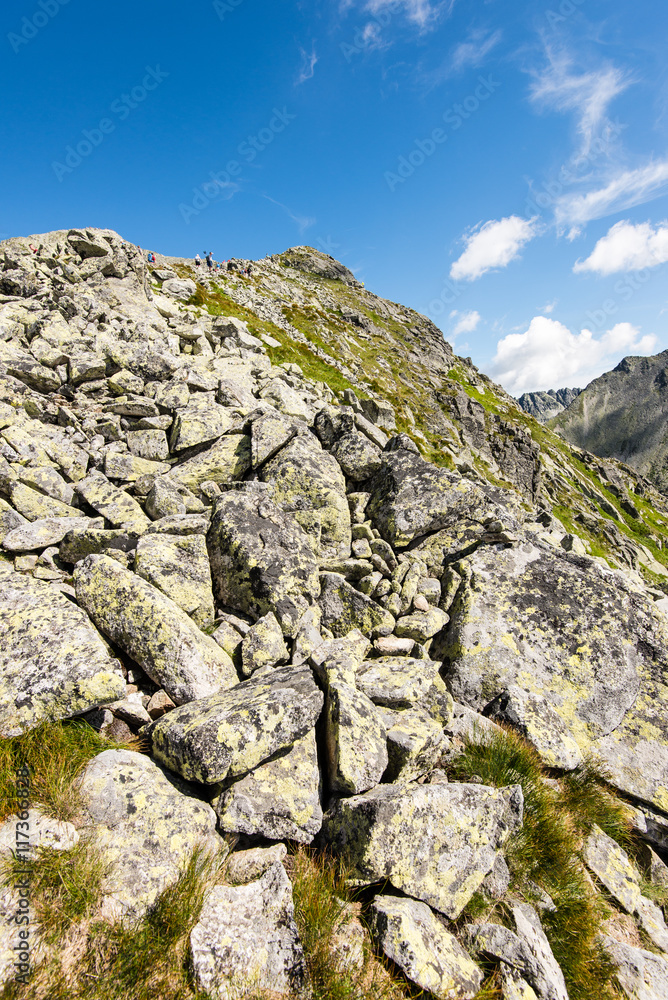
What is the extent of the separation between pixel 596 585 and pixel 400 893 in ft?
25.0

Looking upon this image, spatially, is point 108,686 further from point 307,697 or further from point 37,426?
point 37,426

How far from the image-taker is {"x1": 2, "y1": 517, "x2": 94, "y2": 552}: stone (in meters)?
8.23

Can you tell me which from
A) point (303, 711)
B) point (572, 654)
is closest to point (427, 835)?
point (303, 711)

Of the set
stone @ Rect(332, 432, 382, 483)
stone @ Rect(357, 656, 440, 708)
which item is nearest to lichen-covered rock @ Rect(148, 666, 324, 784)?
stone @ Rect(357, 656, 440, 708)

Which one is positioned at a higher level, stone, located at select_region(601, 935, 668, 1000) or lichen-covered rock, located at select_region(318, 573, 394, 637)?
lichen-covered rock, located at select_region(318, 573, 394, 637)

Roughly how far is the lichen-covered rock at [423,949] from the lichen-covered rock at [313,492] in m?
6.71

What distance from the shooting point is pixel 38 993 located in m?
3.57

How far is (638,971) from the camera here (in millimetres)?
5164

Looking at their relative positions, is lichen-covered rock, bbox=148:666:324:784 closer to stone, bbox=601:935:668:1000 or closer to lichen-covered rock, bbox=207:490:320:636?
lichen-covered rock, bbox=207:490:320:636

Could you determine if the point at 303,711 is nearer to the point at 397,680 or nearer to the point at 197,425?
the point at 397,680

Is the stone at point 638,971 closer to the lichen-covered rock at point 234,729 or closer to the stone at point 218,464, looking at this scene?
the lichen-covered rock at point 234,729

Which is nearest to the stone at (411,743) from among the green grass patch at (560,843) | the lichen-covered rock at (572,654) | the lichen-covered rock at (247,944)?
the green grass patch at (560,843)

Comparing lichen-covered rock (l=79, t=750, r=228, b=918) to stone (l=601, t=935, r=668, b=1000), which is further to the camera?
stone (l=601, t=935, r=668, b=1000)

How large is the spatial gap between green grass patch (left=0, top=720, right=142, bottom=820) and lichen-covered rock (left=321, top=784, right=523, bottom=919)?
10.5 ft
